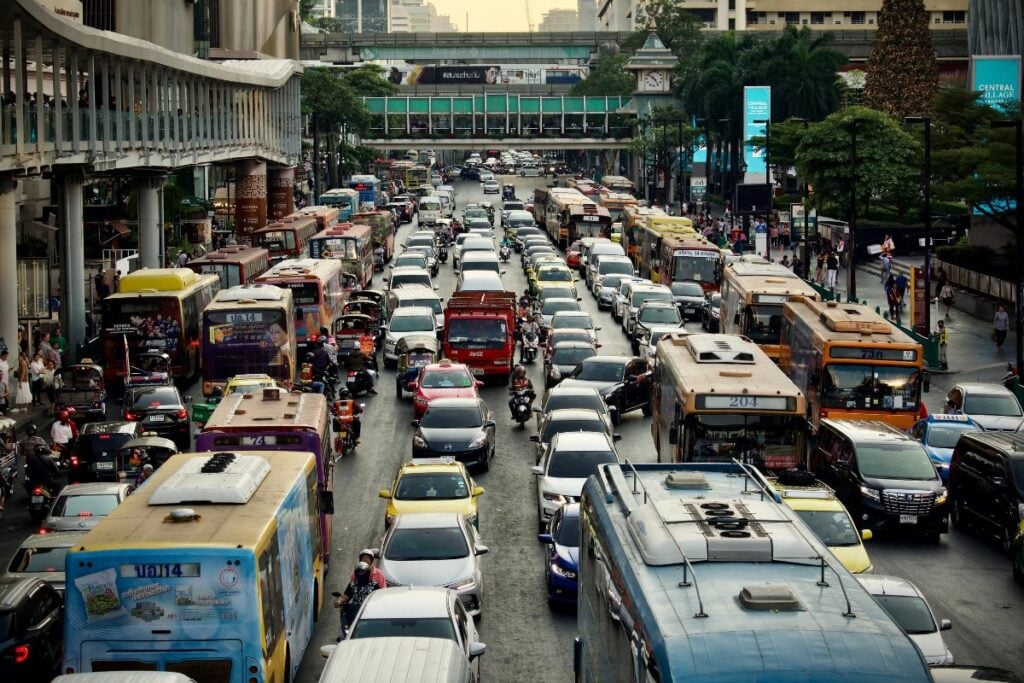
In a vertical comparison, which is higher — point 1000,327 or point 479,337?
point 479,337

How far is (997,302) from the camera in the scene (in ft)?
180

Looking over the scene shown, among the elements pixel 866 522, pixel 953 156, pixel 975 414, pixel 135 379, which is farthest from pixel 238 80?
pixel 866 522

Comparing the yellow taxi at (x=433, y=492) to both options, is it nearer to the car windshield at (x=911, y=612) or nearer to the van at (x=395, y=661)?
the car windshield at (x=911, y=612)

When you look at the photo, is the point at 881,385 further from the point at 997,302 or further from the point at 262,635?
the point at 997,302

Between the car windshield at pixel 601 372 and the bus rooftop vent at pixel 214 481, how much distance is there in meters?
19.3

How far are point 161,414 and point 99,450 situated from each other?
392cm

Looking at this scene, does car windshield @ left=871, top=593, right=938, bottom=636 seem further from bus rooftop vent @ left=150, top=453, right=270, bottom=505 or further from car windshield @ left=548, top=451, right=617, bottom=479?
car windshield @ left=548, top=451, right=617, bottom=479

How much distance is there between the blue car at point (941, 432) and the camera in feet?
99.6

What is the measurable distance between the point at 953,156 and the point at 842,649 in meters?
51.0

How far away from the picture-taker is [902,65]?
96625mm

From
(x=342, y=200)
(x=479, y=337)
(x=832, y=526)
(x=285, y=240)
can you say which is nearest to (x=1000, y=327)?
(x=479, y=337)

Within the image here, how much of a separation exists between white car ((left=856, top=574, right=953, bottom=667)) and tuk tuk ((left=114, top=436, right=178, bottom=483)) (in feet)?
45.7

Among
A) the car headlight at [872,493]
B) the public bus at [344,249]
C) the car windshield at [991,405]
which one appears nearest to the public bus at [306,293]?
the public bus at [344,249]

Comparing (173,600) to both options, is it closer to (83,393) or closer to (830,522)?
(830,522)
